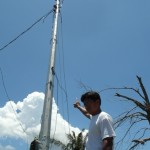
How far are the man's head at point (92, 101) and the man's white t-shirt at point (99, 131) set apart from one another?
0.31 feet

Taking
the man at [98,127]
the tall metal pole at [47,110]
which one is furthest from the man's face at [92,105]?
the tall metal pole at [47,110]

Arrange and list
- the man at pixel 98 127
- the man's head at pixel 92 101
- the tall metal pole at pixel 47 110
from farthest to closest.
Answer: the tall metal pole at pixel 47 110, the man's head at pixel 92 101, the man at pixel 98 127

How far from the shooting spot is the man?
334 centimetres

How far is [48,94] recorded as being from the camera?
5.62 m

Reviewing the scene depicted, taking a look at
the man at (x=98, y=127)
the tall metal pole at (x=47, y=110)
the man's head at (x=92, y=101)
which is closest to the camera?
the man at (x=98, y=127)

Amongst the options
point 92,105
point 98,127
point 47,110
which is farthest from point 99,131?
point 47,110

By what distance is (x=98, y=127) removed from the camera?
349 centimetres

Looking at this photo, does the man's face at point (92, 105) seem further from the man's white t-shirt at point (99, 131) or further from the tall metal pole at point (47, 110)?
the tall metal pole at point (47, 110)

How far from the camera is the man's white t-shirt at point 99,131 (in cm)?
338

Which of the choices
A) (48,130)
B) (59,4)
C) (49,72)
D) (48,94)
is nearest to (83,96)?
(48,130)

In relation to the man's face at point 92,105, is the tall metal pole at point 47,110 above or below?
above

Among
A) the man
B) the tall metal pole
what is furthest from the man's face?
the tall metal pole

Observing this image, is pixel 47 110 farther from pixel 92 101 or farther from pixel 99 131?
pixel 99 131

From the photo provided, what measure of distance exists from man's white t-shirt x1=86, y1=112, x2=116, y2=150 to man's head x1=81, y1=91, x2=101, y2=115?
94mm
